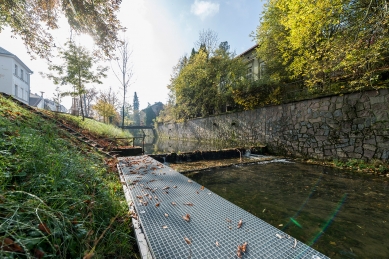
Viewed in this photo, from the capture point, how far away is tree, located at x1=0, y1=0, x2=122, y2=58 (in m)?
5.46

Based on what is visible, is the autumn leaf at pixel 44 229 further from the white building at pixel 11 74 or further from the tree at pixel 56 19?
the white building at pixel 11 74

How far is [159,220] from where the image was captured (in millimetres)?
1812

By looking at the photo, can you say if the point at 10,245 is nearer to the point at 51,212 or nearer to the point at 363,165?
the point at 51,212

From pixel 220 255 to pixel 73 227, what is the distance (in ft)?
3.76

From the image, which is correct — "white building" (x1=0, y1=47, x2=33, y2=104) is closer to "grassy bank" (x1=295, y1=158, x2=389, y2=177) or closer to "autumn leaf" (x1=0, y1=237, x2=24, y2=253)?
"autumn leaf" (x1=0, y1=237, x2=24, y2=253)

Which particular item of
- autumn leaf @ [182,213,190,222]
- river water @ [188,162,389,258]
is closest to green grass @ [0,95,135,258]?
autumn leaf @ [182,213,190,222]

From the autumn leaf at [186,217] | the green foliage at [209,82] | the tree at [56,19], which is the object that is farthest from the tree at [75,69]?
the autumn leaf at [186,217]

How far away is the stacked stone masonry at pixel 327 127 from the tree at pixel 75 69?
11439 millimetres

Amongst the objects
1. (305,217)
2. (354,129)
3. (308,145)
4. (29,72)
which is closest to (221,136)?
(308,145)

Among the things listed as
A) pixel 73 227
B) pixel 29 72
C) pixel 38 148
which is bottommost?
pixel 73 227

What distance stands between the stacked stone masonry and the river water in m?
1.31

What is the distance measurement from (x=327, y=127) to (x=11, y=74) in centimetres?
3185

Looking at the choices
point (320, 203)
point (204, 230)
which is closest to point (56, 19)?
point (204, 230)

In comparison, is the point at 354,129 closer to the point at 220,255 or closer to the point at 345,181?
the point at 345,181
